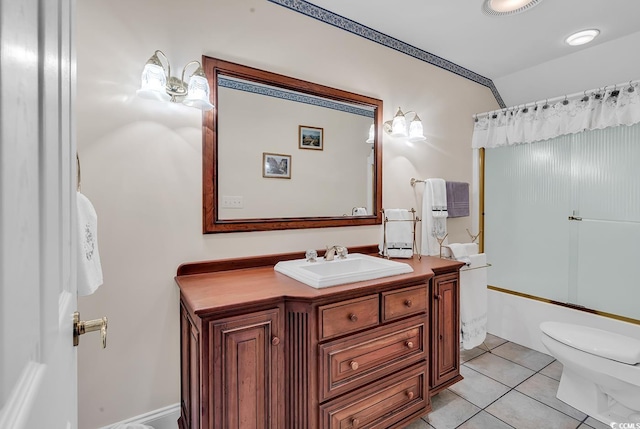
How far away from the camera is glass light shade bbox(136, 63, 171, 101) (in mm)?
1421

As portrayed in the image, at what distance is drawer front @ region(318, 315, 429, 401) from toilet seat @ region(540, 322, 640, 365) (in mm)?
934

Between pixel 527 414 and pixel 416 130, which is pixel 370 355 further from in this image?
pixel 416 130

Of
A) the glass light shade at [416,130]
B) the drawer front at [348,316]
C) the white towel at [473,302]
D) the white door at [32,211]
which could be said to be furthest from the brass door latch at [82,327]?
the white towel at [473,302]

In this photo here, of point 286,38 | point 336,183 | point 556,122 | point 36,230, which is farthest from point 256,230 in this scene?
point 556,122

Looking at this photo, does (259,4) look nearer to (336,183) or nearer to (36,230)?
(336,183)

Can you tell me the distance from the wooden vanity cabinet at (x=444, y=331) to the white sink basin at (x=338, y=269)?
316mm

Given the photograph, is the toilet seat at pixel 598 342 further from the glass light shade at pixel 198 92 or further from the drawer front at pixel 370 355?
the glass light shade at pixel 198 92

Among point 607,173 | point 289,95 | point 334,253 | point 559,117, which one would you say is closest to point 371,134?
point 289,95

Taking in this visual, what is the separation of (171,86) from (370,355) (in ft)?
5.33

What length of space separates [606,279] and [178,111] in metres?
3.15

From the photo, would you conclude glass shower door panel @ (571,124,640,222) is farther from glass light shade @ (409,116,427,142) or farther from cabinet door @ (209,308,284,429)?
cabinet door @ (209,308,284,429)

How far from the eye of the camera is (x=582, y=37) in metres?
2.31

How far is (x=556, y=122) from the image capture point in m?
2.55

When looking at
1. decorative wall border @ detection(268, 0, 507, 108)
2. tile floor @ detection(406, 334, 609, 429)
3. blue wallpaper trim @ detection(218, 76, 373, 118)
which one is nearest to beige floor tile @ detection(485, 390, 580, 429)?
tile floor @ detection(406, 334, 609, 429)
